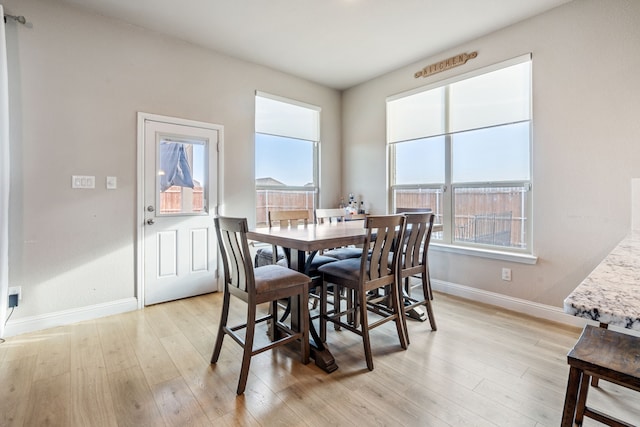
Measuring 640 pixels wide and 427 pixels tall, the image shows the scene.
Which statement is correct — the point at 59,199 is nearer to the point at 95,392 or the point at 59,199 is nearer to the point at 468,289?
the point at 95,392

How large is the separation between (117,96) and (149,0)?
35.3 inches

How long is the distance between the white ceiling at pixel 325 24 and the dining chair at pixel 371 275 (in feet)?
6.57

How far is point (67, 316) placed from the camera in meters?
2.63

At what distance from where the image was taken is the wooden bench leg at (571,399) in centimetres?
94

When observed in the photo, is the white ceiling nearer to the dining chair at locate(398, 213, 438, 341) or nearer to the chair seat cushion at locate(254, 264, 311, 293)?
the dining chair at locate(398, 213, 438, 341)

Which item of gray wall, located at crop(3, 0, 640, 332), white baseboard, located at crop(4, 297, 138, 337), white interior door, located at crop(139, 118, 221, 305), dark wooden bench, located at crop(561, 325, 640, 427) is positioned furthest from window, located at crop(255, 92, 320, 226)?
dark wooden bench, located at crop(561, 325, 640, 427)

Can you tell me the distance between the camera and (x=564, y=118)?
8.70 feet

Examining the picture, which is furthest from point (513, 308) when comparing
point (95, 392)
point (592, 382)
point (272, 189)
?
point (95, 392)

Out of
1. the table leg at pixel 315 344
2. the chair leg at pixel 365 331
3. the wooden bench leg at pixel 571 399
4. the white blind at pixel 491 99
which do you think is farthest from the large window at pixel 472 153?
the wooden bench leg at pixel 571 399

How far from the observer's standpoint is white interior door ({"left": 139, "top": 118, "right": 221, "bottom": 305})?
308 cm

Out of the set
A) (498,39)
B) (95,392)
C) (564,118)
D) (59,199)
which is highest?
(498,39)

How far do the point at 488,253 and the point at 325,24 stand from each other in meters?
2.82

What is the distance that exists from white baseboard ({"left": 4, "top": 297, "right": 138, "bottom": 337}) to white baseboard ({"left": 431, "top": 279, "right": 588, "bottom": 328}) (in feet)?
10.9

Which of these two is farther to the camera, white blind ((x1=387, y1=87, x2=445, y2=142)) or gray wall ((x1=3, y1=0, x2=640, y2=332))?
white blind ((x1=387, y1=87, x2=445, y2=142))
